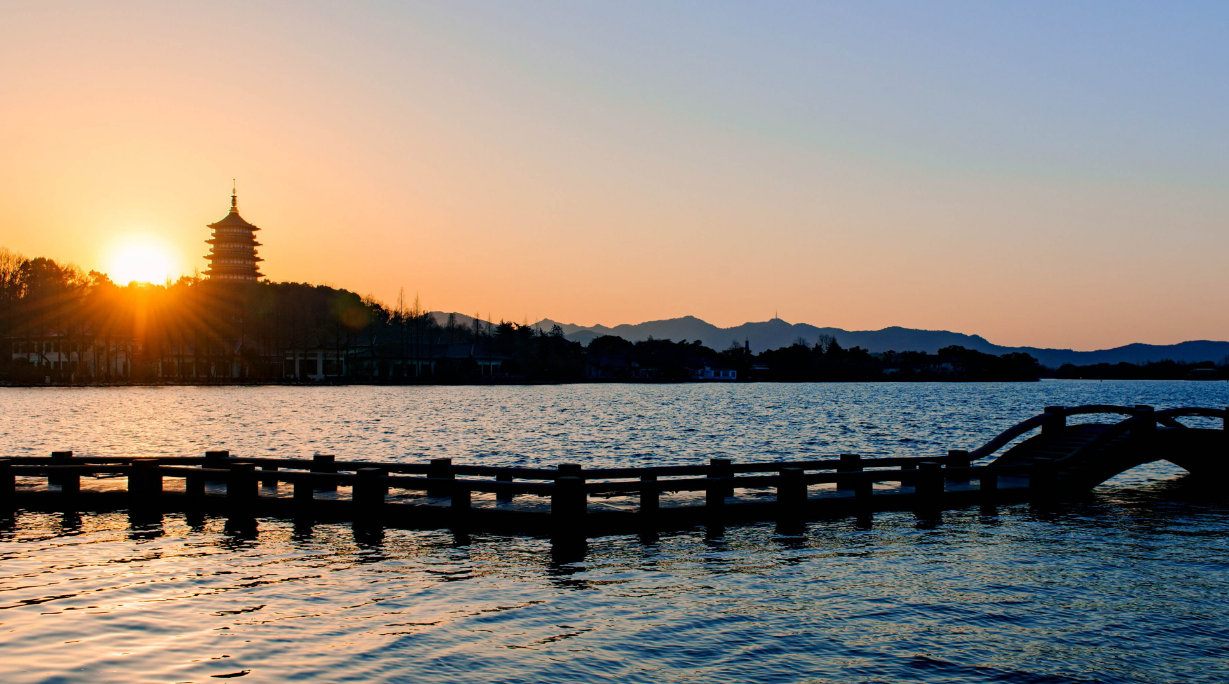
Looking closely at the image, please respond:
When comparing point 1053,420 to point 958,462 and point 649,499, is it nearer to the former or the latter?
point 958,462

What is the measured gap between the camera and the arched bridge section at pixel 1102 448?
86.0 ft

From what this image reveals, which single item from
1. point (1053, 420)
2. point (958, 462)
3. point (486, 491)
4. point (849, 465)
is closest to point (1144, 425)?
point (1053, 420)

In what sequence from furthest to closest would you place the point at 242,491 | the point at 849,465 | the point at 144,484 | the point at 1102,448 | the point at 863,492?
the point at 1102,448 < the point at 849,465 < the point at 863,492 < the point at 144,484 < the point at 242,491

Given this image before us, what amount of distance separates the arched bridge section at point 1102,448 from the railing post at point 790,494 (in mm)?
7448

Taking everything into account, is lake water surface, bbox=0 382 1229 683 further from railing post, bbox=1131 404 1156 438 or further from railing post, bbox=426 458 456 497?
railing post, bbox=1131 404 1156 438

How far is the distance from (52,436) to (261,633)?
5545 cm

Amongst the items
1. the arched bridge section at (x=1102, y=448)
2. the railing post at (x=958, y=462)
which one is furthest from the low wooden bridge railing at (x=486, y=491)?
the arched bridge section at (x=1102, y=448)

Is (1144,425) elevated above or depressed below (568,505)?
above

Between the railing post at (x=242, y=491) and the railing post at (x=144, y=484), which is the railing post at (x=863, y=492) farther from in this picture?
the railing post at (x=144, y=484)

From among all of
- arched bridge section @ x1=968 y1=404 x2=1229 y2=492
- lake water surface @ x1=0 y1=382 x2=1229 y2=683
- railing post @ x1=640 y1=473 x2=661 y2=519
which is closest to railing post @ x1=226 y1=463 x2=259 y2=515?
lake water surface @ x1=0 y1=382 x2=1229 y2=683

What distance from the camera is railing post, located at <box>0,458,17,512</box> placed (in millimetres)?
21750

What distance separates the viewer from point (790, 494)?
21.0 m

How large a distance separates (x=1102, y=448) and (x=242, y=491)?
2347cm

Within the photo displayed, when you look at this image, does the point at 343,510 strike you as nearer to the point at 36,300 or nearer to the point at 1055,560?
the point at 1055,560
